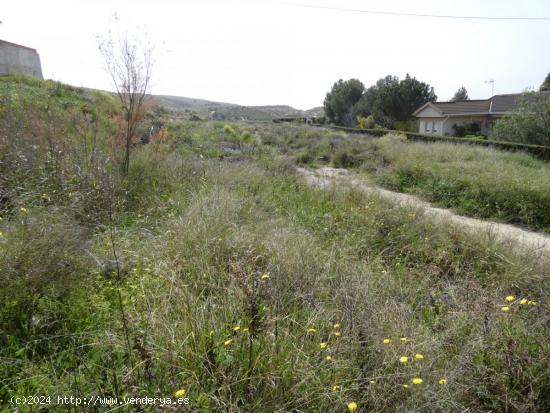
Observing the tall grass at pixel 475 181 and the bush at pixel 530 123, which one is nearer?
the tall grass at pixel 475 181

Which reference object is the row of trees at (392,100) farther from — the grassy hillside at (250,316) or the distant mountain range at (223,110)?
the grassy hillside at (250,316)

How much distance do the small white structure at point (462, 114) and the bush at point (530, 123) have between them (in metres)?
12.3

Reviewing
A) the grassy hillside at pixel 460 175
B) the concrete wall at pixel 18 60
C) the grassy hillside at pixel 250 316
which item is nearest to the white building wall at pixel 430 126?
the grassy hillside at pixel 460 175

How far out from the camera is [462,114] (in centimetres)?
3028

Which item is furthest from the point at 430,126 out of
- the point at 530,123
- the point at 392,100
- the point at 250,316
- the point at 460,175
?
the point at 250,316

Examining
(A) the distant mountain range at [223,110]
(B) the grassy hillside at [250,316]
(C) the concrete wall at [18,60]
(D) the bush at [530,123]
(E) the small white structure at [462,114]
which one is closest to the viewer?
(B) the grassy hillside at [250,316]

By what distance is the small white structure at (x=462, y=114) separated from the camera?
2902cm

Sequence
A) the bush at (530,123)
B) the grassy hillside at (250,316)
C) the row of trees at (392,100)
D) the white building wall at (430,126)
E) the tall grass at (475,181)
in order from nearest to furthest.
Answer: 1. the grassy hillside at (250,316)
2. the tall grass at (475,181)
3. the bush at (530,123)
4. the white building wall at (430,126)
5. the row of trees at (392,100)

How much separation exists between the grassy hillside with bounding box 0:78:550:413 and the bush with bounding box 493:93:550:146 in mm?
15347

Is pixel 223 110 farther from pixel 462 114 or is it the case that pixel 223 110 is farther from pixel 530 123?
pixel 530 123

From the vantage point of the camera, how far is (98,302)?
2.50 meters

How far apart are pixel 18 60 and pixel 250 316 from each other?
23.3 metres

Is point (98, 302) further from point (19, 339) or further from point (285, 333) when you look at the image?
point (285, 333)

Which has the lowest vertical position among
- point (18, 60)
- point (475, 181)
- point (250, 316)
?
point (475, 181)
